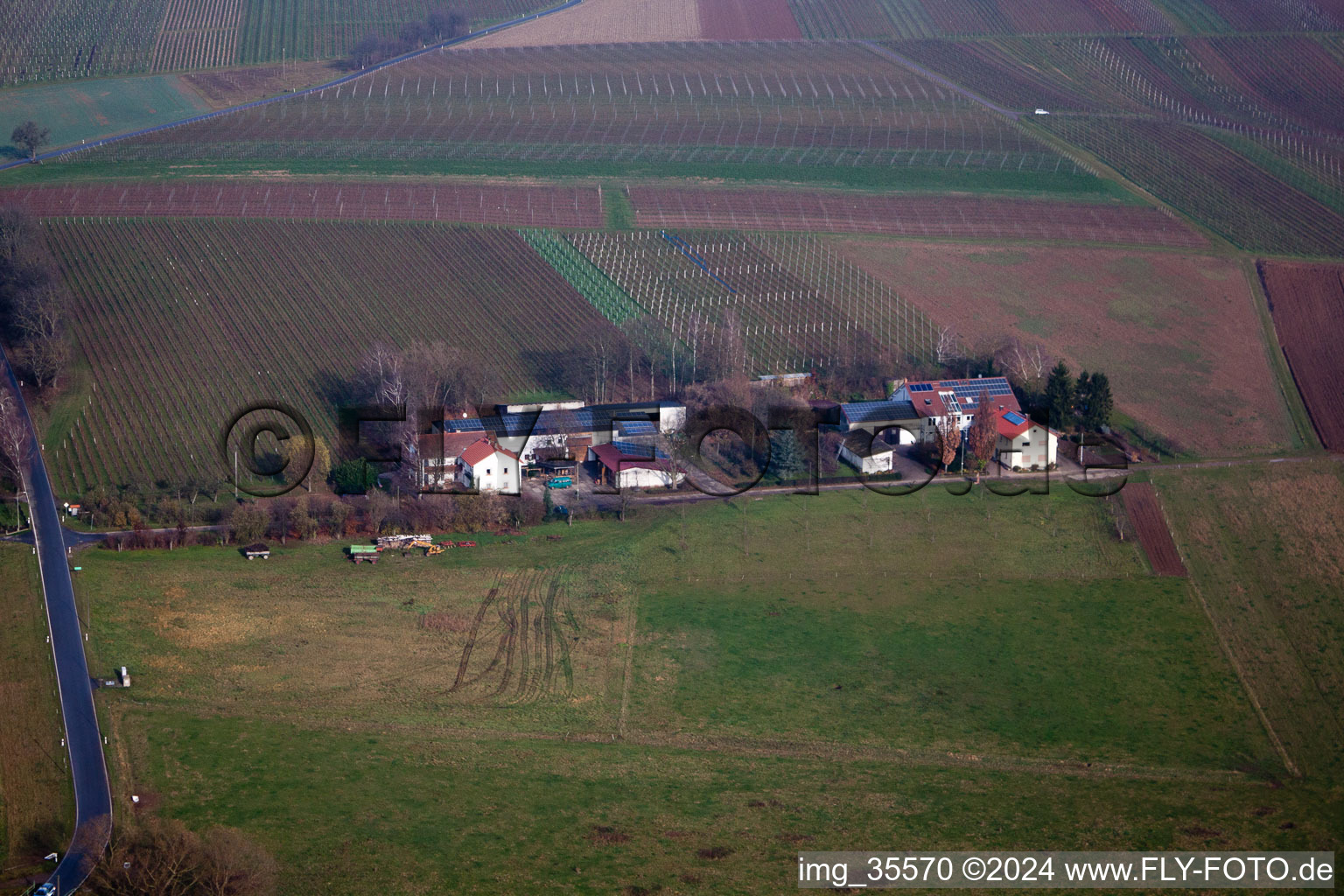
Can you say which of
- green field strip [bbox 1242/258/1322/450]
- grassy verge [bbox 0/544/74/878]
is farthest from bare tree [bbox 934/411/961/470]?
grassy verge [bbox 0/544/74/878]

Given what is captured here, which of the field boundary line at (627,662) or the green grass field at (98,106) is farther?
the green grass field at (98,106)

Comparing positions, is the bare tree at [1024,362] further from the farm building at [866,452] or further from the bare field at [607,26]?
the bare field at [607,26]

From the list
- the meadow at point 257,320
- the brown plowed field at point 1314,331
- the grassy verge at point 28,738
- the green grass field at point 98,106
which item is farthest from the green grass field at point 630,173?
the grassy verge at point 28,738

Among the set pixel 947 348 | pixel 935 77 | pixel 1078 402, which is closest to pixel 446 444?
pixel 947 348

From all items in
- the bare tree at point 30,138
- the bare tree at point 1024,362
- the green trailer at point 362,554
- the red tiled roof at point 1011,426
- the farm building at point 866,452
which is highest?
the bare tree at point 30,138

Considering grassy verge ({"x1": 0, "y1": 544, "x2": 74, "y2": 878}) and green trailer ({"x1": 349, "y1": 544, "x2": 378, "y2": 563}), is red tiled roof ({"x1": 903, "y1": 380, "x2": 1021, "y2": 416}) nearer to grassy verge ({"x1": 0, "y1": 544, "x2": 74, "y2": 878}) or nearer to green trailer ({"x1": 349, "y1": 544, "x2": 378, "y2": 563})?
green trailer ({"x1": 349, "y1": 544, "x2": 378, "y2": 563})

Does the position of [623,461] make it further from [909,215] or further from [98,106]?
[98,106]
